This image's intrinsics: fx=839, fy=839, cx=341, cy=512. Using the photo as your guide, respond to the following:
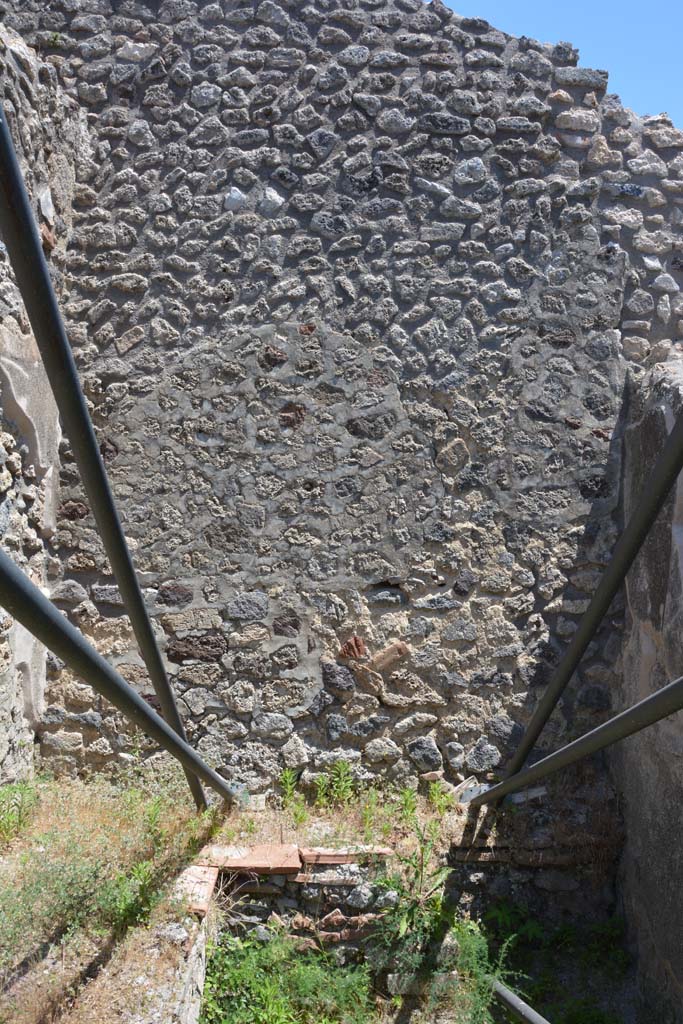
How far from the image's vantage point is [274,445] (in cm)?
406

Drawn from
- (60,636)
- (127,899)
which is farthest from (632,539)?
(127,899)

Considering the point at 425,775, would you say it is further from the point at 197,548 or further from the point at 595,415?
the point at 595,415

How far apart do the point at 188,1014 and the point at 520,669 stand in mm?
2051

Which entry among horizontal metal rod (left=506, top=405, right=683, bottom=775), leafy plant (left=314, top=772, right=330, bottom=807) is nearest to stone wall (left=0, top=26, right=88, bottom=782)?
leafy plant (left=314, top=772, right=330, bottom=807)

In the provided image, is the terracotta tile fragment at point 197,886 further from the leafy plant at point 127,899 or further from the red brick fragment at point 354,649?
the red brick fragment at point 354,649

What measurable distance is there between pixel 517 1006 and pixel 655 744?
115cm

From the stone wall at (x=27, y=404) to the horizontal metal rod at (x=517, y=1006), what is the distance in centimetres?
213

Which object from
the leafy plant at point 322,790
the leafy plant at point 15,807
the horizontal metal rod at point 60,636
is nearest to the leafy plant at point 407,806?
the leafy plant at point 322,790

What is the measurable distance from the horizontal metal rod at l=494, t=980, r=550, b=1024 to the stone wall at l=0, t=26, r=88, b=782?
2133 millimetres

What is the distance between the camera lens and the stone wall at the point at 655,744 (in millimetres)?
3098

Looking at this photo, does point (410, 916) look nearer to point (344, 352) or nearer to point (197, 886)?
point (197, 886)

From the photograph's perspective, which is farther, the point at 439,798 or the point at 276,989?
the point at 439,798

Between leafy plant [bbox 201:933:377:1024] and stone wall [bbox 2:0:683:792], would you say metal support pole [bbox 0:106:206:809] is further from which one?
stone wall [bbox 2:0:683:792]

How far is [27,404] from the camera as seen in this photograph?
143 inches
